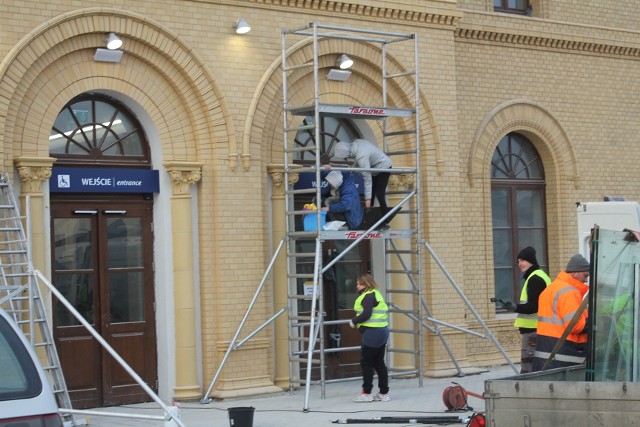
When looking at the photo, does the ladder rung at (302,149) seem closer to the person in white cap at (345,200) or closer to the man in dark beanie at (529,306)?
the person in white cap at (345,200)

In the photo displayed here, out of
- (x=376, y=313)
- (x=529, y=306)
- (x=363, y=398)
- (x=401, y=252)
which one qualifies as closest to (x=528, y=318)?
(x=529, y=306)

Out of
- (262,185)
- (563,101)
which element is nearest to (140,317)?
(262,185)

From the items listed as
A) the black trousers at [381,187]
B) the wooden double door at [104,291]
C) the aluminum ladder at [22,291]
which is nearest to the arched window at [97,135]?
the wooden double door at [104,291]

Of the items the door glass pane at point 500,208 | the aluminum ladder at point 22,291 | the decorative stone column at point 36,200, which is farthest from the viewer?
the door glass pane at point 500,208

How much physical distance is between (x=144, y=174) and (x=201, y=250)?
4.22 ft

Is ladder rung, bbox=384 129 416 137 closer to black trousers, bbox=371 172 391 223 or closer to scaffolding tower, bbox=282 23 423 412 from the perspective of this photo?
scaffolding tower, bbox=282 23 423 412

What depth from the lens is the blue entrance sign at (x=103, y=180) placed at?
15.4 metres

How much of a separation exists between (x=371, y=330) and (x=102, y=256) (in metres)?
3.67

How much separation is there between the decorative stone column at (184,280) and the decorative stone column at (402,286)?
3.80 metres

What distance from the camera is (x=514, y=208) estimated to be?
21.1 metres

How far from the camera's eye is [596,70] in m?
22.1

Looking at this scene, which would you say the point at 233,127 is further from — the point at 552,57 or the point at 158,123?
the point at 552,57

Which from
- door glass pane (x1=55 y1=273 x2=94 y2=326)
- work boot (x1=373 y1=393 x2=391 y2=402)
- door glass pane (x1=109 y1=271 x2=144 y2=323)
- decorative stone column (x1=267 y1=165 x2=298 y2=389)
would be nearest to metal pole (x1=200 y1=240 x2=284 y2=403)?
decorative stone column (x1=267 y1=165 x2=298 y2=389)

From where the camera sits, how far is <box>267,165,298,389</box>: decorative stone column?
17234 mm
